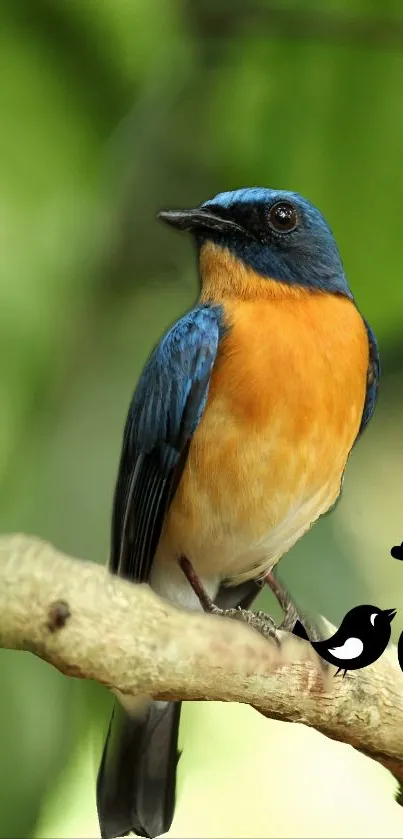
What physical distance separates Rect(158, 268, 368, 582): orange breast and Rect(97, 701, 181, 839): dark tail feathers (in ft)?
0.75

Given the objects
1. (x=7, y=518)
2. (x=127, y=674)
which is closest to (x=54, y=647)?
(x=127, y=674)

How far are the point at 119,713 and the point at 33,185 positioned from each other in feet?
1.89

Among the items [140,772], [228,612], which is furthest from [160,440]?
[140,772]

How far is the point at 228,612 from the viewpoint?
1163mm

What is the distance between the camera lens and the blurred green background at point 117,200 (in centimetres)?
104

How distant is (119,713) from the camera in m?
1.21

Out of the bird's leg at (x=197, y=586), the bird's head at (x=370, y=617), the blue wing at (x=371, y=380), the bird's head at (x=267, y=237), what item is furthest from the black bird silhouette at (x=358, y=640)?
the bird's head at (x=267, y=237)

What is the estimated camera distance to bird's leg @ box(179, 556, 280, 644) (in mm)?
1109

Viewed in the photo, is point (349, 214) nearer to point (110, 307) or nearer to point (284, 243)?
point (284, 243)

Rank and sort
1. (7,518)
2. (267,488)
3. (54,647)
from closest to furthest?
Result: (54,647) → (7,518) → (267,488)

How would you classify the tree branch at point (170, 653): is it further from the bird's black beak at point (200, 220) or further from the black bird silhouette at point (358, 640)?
the bird's black beak at point (200, 220)

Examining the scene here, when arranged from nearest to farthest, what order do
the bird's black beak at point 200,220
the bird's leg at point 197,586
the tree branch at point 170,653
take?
the tree branch at point 170,653 → the bird's black beak at point 200,220 → the bird's leg at point 197,586

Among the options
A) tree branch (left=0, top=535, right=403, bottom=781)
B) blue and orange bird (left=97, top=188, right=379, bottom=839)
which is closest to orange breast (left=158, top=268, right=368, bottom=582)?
blue and orange bird (left=97, top=188, right=379, bottom=839)

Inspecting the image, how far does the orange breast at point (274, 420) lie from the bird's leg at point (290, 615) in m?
0.08
